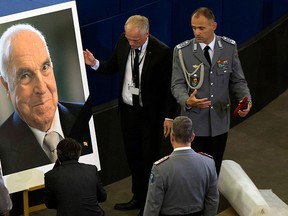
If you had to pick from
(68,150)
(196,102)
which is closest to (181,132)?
(68,150)

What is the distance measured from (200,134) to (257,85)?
2.80m

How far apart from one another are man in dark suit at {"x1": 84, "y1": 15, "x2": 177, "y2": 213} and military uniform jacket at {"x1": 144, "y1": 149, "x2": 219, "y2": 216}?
4.20 feet

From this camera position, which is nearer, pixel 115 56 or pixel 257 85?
pixel 115 56

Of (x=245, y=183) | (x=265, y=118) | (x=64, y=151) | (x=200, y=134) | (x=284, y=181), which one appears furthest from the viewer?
(x=265, y=118)

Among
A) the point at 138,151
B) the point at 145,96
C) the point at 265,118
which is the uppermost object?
the point at 145,96

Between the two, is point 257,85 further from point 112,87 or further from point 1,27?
point 1,27

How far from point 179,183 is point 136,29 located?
1.64 metres

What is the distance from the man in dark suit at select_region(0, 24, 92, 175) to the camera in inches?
241

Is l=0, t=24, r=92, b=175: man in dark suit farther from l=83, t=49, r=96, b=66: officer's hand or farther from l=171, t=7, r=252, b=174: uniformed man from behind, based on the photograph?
l=171, t=7, r=252, b=174: uniformed man from behind

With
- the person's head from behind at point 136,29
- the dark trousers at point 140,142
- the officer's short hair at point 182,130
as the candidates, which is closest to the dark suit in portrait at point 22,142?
the dark trousers at point 140,142

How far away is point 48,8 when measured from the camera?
20.7ft

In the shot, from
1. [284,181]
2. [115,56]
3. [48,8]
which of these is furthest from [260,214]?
[48,8]

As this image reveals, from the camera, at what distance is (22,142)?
6.29 metres

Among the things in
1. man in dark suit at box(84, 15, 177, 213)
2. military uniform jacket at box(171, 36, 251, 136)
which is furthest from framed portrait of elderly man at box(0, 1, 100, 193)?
military uniform jacket at box(171, 36, 251, 136)
